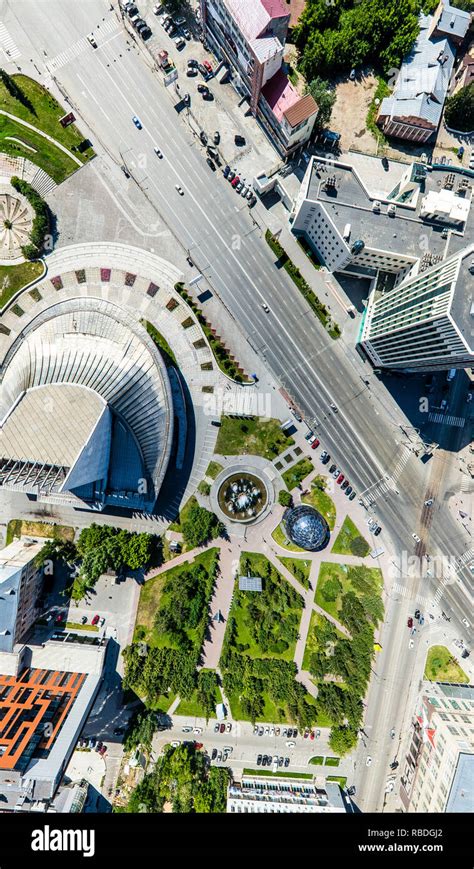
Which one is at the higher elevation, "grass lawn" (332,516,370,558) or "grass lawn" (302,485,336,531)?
"grass lawn" (302,485,336,531)

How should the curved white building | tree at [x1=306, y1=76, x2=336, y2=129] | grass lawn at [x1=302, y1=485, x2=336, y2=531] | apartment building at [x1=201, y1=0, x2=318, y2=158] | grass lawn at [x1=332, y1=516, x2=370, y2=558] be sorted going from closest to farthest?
the curved white building < apartment building at [x1=201, y1=0, x2=318, y2=158] < tree at [x1=306, y1=76, x2=336, y2=129] < grass lawn at [x1=302, y1=485, x2=336, y2=531] < grass lawn at [x1=332, y1=516, x2=370, y2=558]

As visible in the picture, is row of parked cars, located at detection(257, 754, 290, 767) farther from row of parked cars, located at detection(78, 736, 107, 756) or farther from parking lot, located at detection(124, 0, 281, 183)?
parking lot, located at detection(124, 0, 281, 183)

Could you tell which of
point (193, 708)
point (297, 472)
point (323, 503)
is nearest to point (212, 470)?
point (297, 472)

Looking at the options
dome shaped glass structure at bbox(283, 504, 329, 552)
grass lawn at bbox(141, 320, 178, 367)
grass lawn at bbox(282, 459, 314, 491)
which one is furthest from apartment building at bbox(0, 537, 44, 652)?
grass lawn at bbox(282, 459, 314, 491)

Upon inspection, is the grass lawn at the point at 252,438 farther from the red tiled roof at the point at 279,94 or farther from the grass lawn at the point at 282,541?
the red tiled roof at the point at 279,94

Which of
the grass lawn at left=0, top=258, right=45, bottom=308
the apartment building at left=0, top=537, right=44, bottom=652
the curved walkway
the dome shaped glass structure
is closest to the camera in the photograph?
the apartment building at left=0, top=537, right=44, bottom=652

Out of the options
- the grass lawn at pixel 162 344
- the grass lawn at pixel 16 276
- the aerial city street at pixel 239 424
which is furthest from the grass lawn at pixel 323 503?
the grass lawn at pixel 16 276

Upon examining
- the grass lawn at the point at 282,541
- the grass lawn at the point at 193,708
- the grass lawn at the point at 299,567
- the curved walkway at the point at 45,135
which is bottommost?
the grass lawn at the point at 193,708
